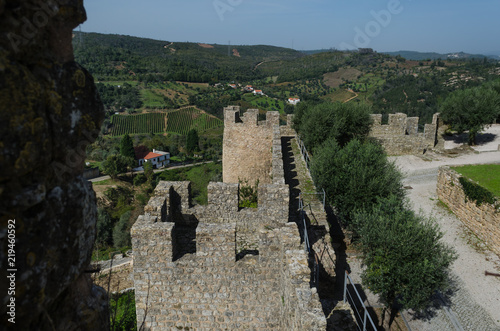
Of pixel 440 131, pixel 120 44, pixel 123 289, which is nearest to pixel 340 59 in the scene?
pixel 120 44

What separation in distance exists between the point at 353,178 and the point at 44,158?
9710 millimetres

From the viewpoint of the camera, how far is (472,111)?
58.5 feet

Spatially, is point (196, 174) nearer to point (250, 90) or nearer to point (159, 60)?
point (250, 90)

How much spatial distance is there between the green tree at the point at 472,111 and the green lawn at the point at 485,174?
508 cm

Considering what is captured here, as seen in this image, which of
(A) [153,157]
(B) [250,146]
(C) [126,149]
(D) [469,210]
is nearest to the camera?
(D) [469,210]

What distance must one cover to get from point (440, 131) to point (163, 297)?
62.7 feet

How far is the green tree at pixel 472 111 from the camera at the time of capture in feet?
57.8

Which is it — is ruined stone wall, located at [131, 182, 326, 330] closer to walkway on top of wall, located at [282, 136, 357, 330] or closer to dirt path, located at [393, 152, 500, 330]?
walkway on top of wall, located at [282, 136, 357, 330]

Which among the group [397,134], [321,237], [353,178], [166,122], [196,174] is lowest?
[196,174]

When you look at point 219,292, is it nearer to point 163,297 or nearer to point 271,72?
point 163,297

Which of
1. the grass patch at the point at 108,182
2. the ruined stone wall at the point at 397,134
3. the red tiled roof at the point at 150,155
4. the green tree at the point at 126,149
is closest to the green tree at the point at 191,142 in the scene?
the red tiled roof at the point at 150,155

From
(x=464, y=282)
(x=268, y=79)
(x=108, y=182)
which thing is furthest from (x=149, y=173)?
(x=268, y=79)

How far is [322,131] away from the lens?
50.4ft

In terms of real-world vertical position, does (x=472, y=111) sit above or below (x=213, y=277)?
above
